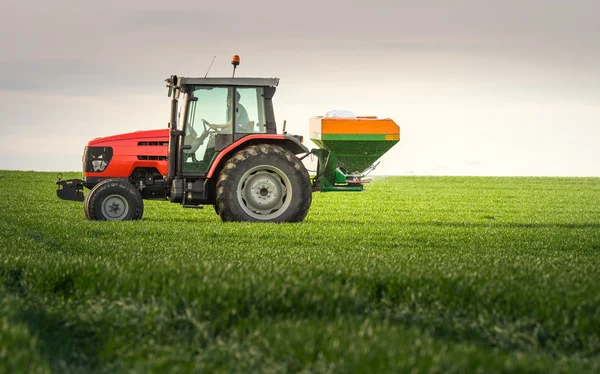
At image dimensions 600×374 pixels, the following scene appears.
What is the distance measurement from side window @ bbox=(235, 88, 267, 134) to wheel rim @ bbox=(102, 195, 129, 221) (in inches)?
112

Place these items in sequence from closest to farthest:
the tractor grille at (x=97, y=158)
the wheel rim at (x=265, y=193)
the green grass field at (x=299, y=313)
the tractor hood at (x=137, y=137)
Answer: the green grass field at (x=299, y=313), the wheel rim at (x=265, y=193), the tractor hood at (x=137, y=137), the tractor grille at (x=97, y=158)

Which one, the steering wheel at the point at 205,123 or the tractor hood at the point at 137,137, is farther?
the tractor hood at the point at 137,137

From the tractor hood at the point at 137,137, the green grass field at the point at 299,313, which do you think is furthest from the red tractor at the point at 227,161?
the green grass field at the point at 299,313

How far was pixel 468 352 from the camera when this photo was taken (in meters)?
5.31

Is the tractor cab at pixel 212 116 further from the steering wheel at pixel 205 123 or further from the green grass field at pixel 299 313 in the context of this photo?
the green grass field at pixel 299 313

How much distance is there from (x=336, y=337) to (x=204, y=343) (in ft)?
3.51

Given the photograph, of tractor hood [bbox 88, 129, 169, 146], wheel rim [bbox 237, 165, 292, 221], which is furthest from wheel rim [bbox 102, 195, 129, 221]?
wheel rim [bbox 237, 165, 292, 221]

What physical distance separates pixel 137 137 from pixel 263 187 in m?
3.02

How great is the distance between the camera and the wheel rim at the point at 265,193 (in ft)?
51.0

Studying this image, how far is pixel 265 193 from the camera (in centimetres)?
1570

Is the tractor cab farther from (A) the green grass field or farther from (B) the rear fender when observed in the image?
(A) the green grass field

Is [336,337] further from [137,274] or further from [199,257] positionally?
[199,257]

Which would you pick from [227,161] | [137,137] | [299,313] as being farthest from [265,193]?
[299,313]

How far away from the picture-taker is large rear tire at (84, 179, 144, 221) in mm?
15773
